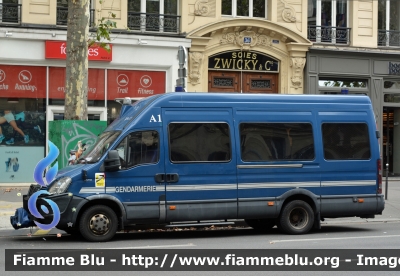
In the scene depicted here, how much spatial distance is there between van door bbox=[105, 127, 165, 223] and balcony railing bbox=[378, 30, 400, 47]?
16688mm

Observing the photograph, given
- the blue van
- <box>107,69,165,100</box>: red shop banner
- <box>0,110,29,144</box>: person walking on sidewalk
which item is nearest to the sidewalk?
<box>0,110,29,144</box>: person walking on sidewalk

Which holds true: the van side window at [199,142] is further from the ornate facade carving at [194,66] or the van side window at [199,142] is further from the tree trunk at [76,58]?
the ornate facade carving at [194,66]

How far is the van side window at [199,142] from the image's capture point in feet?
42.4

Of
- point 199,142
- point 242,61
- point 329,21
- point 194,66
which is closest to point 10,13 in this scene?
point 194,66

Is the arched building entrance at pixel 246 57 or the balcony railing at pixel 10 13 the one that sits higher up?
the balcony railing at pixel 10 13

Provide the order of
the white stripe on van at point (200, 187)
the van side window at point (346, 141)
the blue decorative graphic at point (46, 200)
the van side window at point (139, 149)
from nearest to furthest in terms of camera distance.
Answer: the blue decorative graphic at point (46, 200), the van side window at point (139, 149), the white stripe on van at point (200, 187), the van side window at point (346, 141)

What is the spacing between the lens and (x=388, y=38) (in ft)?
90.1

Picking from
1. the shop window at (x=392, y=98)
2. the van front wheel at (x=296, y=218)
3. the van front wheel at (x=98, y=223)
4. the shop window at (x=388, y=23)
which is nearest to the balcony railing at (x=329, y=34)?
the shop window at (x=388, y=23)

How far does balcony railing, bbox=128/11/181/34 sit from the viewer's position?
23891mm

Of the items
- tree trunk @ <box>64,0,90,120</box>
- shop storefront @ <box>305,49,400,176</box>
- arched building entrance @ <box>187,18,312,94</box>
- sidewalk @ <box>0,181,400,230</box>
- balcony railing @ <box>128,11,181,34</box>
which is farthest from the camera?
shop storefront @ <box>305,49,400,176</box>

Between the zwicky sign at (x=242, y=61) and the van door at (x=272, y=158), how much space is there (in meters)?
11.3

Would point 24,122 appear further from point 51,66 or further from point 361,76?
point 361,76

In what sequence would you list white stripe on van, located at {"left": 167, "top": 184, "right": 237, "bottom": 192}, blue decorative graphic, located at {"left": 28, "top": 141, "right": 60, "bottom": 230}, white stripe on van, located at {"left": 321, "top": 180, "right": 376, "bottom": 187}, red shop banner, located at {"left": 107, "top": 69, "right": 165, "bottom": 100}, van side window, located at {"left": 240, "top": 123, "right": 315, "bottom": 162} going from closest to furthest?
blue decorative graphic, located at {"left": 28, "top": 141, "right": 60, "bottom": 230}
white stripe on van, located at {"left": 167, "top": 184, "right": 237, "bottom": 192}
van side window, located at {"left": 240, "top": 123, "right": 315, "bottom": 162}
white stripe on van, located at {"left": 321, "top": 180, "right": 376, "bottom": 187}
red shop banner, located at {"left": 107, "top": 69, "right": 165, "bottom": 100}

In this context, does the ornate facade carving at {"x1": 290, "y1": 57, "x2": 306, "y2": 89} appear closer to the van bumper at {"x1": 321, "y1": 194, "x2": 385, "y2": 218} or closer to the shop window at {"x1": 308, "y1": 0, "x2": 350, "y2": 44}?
the shop window at {"x1": 308, "y1": 0, "x2": 350, "y2": 44}
